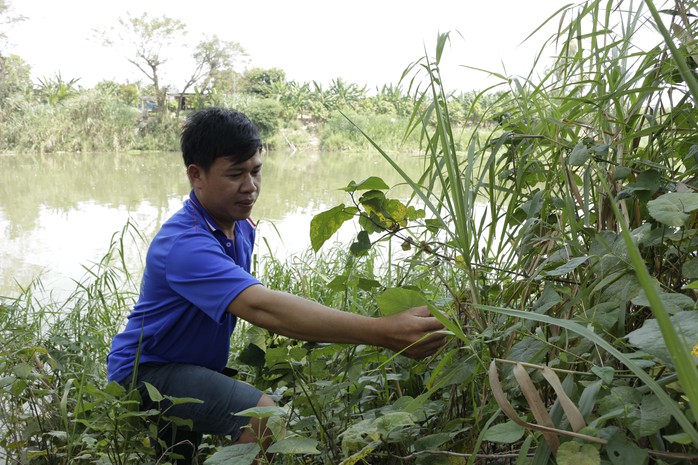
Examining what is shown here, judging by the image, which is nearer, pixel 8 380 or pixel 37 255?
pixel 8 380

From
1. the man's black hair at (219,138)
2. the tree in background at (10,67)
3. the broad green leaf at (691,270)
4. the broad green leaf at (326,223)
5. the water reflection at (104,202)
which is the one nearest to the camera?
the broad green leaf at (691,270)

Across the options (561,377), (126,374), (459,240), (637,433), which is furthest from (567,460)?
(126,374)

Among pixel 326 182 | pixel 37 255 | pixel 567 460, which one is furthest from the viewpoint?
pixel 326 182

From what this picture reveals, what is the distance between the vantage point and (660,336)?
559mm

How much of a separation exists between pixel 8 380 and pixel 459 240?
3.84 feet

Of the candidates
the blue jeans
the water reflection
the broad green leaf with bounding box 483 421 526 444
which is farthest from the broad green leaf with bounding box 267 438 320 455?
the water reflection

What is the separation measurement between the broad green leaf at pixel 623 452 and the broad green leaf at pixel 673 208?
0.76 ft

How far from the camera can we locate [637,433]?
597 mm

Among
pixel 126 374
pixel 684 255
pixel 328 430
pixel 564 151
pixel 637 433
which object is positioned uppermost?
pixel 564 151

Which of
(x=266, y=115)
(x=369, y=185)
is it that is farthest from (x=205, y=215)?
(x=266, y=115)

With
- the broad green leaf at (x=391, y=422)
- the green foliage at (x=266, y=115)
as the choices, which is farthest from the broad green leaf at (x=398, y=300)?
the green foliage at (x=266, y=115)

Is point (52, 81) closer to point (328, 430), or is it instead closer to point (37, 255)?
point (37, 255)

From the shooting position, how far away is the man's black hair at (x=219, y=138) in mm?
1700

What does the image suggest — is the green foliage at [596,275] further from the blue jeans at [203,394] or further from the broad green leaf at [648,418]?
the blue jeans at [203,394]
